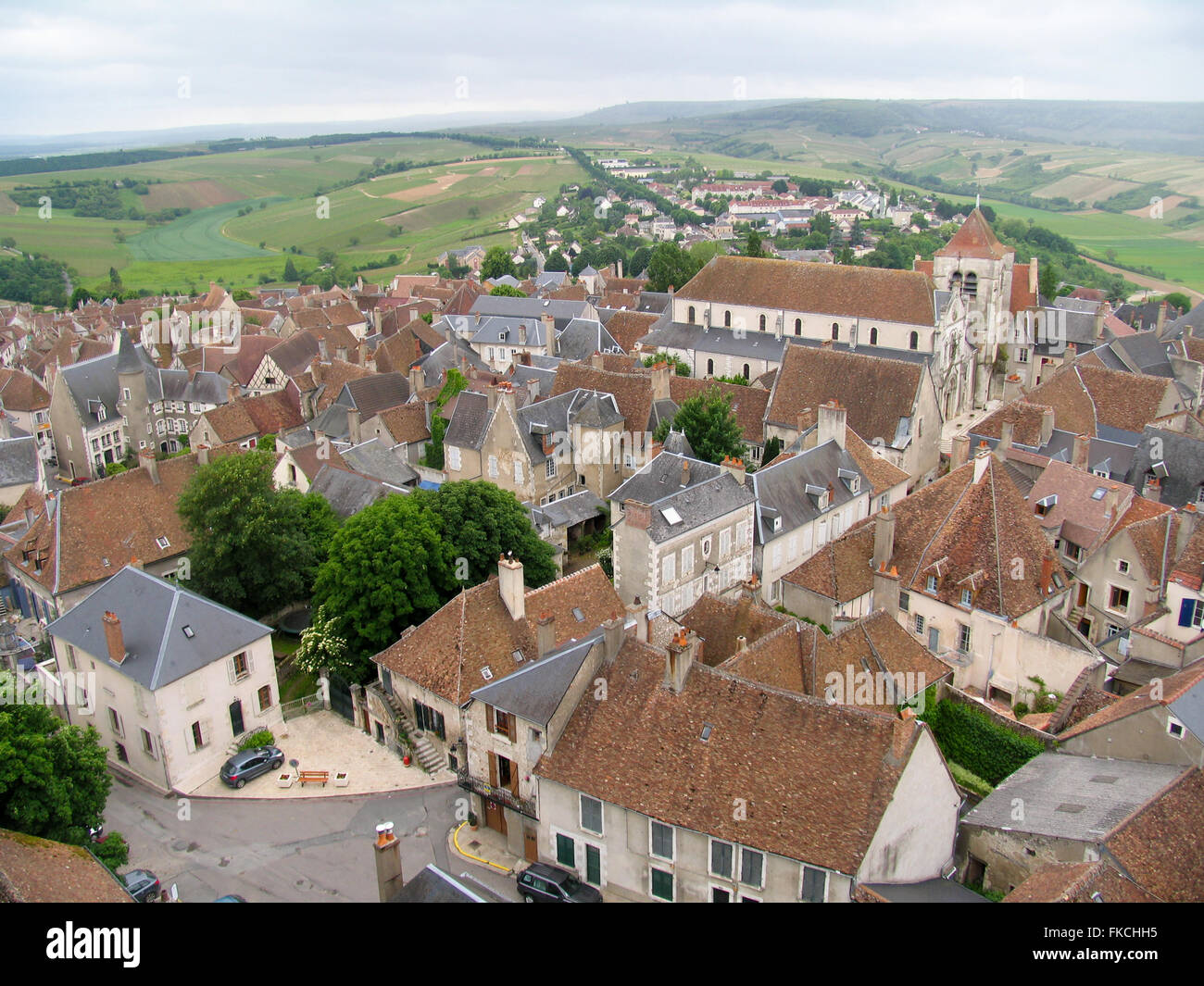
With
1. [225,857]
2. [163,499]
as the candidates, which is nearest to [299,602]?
[163,499]

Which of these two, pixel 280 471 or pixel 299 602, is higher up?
pixel 280 471

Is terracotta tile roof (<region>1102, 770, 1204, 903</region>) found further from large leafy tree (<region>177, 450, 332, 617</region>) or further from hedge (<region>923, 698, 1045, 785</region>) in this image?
large leafy tree (<region>177, 450, 332, 617</region>)

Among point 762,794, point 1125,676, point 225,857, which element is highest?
point 762,794

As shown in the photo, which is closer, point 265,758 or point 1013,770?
point 1013,770

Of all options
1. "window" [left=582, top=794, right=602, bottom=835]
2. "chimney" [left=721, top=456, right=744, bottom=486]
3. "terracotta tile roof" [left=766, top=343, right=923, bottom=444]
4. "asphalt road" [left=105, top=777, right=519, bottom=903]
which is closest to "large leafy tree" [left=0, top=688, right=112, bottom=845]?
"asphalt road" [left=105, top=777, right=519, bottom=903]

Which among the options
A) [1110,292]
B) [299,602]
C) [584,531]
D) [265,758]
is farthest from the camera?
[1110,292]

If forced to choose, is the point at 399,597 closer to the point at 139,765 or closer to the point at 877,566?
the point at 139,765

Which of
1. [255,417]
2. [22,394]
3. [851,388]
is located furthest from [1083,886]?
[22,394]

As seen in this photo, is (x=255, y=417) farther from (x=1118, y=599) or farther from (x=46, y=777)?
(x=1118, y=599)
